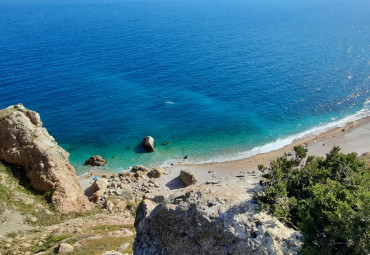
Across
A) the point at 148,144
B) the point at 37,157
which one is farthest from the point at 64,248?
the point at 148,144

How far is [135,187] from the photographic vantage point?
54.0 metres

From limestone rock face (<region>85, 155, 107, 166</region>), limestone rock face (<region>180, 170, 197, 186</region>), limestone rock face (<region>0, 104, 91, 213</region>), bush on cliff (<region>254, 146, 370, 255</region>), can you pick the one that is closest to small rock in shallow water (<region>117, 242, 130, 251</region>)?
limestone rock face (<region>0, 104, 91, 213</region>)

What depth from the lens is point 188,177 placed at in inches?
2175

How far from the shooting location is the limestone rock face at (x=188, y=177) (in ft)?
181

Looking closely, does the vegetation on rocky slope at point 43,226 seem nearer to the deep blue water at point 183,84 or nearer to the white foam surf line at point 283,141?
the deep blue water at point 183,84

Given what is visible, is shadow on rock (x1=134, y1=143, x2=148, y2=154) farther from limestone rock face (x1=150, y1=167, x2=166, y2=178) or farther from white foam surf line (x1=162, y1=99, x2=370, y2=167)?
limestone rock face (x1=150, y1=167, x2=166, y2=178)

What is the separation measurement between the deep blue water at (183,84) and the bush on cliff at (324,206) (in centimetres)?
3990

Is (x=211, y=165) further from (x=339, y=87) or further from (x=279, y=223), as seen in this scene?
(x=339, y=87)

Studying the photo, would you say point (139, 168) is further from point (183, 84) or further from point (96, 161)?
point (183, 84)

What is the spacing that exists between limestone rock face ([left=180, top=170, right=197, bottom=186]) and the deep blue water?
8.41m

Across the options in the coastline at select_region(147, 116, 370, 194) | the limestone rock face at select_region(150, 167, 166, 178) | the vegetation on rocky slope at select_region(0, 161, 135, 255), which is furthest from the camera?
the coastline at select_region(147, 116, 370, 194)

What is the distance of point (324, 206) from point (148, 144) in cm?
4812

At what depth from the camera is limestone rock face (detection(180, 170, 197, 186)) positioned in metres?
55.1

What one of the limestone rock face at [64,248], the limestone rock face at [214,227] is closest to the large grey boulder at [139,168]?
the limestone rock face at [64,248]
